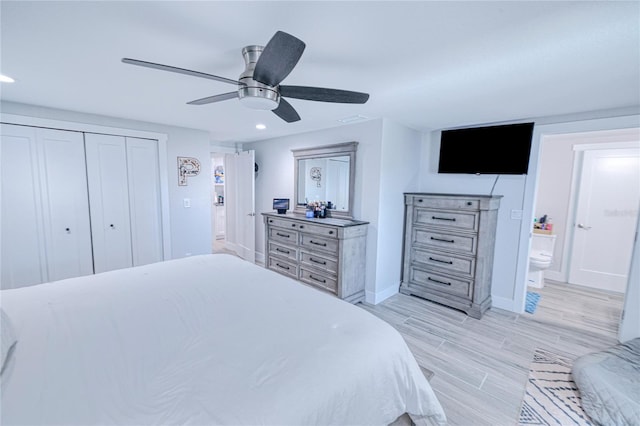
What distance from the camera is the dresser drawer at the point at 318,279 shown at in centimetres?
326

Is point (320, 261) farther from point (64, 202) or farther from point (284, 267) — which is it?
point (64, 202)

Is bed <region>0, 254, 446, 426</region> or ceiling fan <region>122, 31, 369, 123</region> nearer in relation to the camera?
bed <region>0, 254, 446, 426</region>

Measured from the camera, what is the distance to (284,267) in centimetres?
391

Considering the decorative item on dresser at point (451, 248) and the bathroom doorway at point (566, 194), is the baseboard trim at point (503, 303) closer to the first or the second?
the decorative item on dresser at point (451, 248)

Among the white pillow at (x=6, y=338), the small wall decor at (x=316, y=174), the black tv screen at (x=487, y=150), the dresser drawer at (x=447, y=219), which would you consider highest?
the black tv screen at (x=487, y=150)

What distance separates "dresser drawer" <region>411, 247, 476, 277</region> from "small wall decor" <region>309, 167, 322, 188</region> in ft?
5.39

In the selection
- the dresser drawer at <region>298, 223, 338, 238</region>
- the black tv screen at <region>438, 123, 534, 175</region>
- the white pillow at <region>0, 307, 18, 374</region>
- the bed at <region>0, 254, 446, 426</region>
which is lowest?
the bed at <region>0, 254, 446, 426</region>

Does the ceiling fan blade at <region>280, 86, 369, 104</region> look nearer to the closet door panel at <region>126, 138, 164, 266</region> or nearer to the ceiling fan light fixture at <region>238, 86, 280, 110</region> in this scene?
the ceiling fan light fixture at <region>238, 86, 280, 110</region>

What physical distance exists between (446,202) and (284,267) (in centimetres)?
234

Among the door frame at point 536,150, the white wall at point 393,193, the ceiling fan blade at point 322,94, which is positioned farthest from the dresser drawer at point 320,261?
the door frame at point 536,150

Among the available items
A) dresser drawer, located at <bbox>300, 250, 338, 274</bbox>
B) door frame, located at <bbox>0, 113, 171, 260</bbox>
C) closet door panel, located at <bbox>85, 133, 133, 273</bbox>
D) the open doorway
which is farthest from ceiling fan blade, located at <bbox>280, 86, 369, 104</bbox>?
the open doorway

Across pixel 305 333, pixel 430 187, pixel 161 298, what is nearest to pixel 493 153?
pixel 430 187

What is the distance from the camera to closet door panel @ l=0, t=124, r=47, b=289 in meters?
2.77

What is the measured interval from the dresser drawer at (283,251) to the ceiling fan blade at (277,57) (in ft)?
8.51
